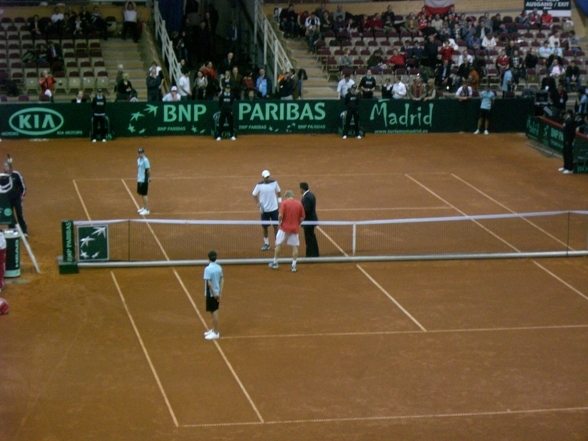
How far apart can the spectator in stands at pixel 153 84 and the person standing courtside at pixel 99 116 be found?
220cm

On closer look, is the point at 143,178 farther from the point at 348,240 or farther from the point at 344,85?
the point at 344,85

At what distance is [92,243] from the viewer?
21859mm

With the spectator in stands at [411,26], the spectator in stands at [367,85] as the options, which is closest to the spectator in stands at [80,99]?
the spectator in stands at [367,85]

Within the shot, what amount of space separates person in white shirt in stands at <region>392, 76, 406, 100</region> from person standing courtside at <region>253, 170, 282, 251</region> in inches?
638

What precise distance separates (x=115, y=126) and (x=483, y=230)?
1569 centimetres

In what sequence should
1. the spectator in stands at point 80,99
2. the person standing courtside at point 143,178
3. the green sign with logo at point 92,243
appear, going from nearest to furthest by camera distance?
the green sign with logo at point 92,243, the person standing courtside at point 143,178, the spectator in stands at point 80,99

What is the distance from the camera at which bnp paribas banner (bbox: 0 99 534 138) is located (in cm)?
3603

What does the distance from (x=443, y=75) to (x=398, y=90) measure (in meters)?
3.94

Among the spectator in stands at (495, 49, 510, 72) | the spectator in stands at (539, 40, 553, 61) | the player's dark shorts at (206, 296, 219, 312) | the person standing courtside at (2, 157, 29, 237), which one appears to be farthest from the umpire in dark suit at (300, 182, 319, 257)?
the spectator in stands at (539, 40, 553, 61)

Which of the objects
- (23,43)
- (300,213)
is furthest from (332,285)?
(23,43)

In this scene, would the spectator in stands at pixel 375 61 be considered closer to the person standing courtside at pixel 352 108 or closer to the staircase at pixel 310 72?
the staircase at pixel 310 72

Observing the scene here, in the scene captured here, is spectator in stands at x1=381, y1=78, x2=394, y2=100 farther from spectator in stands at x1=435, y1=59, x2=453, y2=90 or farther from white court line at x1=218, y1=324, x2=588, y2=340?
white court line at x1=218, y1=324, x2=588, y2=340

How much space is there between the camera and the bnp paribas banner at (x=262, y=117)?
36.0m

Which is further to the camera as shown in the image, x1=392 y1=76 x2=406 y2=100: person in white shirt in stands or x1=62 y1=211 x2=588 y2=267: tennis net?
x1=392 y1=76 x2=406 y2=100: person in white shirt in stands
